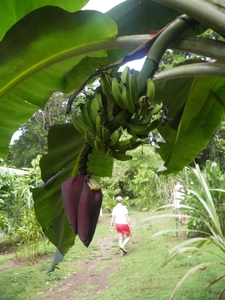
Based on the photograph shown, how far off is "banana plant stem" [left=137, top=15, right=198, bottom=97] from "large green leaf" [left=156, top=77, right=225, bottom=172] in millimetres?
341

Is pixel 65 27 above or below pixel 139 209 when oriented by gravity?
above

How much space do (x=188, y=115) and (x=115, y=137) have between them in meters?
0.53

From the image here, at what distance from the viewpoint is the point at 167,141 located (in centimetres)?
103

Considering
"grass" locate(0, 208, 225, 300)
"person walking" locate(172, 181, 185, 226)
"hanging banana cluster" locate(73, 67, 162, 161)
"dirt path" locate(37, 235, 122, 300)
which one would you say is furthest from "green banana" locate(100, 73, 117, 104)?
"dirt path" locate(37, 235, 122, 300)

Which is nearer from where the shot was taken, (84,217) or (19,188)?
(84,217)

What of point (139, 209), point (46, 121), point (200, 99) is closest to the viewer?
point (200, 99)

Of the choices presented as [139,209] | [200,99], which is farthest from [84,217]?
[139,209]

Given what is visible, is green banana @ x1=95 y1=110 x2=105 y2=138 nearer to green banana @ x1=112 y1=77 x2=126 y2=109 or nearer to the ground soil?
green banana @ x1=112 y1=77 x2=126 y2=109

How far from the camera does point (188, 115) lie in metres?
0.94

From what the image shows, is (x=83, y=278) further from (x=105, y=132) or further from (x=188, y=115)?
(x=105, y=132)

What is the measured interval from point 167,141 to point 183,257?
2628 mm

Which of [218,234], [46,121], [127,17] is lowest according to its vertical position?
[218,234]

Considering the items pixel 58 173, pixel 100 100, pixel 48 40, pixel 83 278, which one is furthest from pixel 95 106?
pixel 83 278

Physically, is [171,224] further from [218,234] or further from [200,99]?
[200,99]
